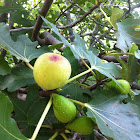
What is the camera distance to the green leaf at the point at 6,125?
539mm

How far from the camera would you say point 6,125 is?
54 centimetres

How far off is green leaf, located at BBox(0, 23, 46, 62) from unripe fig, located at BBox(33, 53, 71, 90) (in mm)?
241

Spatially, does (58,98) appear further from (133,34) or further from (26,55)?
(133,34)

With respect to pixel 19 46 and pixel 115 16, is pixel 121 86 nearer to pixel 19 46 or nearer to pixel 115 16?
pixel 115 16

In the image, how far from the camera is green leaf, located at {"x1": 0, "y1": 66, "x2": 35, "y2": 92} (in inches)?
31.8

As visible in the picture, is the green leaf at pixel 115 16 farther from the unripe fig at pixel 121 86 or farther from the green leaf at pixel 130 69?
the unripe fig at pixel 121 86

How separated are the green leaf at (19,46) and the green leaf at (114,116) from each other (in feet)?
1.27

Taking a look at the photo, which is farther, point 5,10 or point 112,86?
point 5,10

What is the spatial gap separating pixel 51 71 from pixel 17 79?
12.8 inches

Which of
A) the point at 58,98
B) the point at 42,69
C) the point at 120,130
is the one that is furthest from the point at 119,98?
the point at 42,69

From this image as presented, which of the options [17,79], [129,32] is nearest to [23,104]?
[17,79]

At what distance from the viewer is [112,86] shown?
2.73 ft

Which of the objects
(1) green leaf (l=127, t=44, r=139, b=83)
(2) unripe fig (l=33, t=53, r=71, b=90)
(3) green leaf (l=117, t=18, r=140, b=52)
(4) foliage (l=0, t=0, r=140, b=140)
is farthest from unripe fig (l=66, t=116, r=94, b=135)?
(3) green leaf (l=117, t=18, r=140, b=52)

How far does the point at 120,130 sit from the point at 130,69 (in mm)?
439
